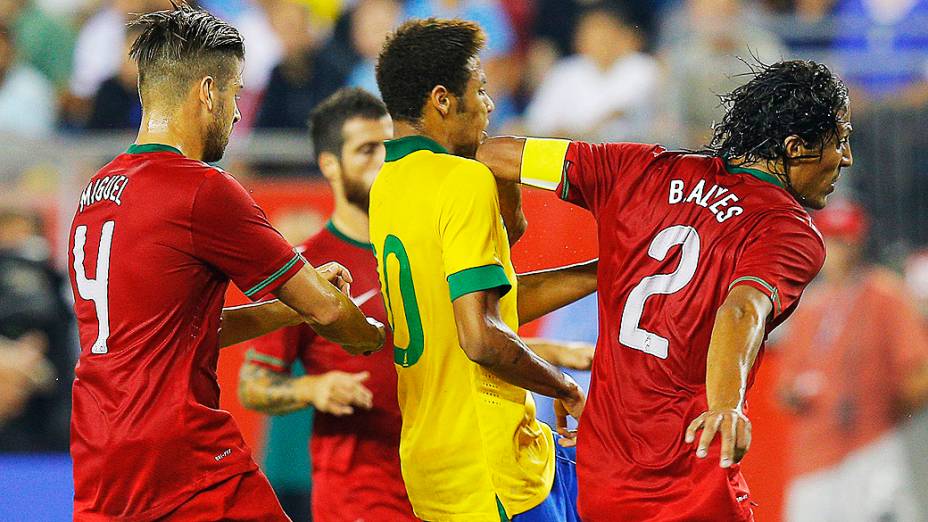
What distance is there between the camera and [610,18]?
31.2ft

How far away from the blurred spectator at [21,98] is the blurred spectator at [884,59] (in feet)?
18.1

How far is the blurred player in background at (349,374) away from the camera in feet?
14.1

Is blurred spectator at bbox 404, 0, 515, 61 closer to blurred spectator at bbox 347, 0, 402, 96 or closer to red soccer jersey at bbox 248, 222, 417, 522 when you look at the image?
blurred spectator at bbox 347, 0, 402, 96

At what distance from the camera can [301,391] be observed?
4352 millimetres

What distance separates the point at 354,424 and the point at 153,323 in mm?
1342

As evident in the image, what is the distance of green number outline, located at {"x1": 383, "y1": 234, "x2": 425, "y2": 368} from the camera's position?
355cm

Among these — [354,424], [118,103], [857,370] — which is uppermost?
[118,103]

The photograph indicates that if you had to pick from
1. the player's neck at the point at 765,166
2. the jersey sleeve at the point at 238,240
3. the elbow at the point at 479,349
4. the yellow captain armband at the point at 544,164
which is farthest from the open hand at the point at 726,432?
the jersey sleeve at the point at 238,240

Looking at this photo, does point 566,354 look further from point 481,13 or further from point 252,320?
point 481,13

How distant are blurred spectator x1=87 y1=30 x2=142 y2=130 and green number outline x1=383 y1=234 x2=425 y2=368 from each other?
212 inches

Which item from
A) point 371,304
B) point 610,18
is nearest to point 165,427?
point 371,304

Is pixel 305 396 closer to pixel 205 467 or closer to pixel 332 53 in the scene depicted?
pixel 205 467

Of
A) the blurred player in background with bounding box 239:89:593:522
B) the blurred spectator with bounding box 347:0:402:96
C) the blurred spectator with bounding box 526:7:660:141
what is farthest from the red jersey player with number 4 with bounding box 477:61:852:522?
the blurred spectator with bounding box 347:0:402:96

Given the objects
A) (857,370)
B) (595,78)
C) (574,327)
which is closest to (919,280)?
(857,370)
